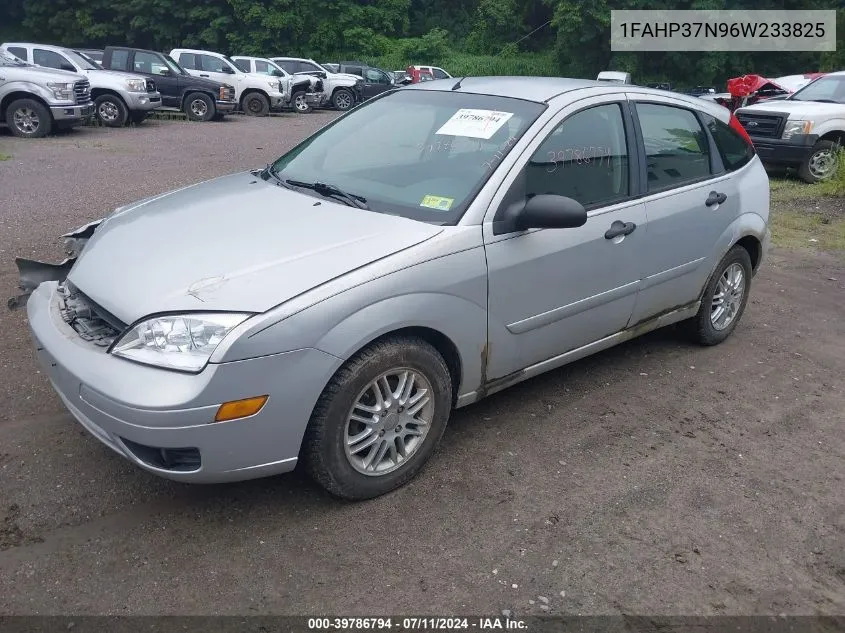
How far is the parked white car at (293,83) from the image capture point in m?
23.3

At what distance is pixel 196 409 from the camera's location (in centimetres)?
276

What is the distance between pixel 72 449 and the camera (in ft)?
11.8

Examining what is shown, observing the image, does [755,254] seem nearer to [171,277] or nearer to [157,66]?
[171,277]

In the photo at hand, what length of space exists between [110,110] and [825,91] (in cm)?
1441

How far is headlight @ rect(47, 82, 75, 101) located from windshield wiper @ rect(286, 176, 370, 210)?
487 inches

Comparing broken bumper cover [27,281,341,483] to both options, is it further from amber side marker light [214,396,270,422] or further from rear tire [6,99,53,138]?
rear tire [6,99,53,138]

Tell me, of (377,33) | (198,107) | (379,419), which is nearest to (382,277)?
(379,419)

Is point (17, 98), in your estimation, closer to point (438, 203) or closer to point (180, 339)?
point (438, 203)

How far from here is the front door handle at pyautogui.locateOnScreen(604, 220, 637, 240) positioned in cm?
406

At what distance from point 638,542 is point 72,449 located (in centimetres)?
259

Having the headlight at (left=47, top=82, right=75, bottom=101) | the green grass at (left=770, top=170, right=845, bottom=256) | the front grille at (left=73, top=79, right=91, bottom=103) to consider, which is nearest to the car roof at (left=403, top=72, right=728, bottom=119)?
the green grass at (left=770, top=170, right=845, bottom=256)

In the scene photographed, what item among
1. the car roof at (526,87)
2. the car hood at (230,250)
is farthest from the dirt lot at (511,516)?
the car roof at (526,87)

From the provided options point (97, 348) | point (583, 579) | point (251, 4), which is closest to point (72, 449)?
point (97, 348)

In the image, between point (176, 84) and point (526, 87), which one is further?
point (176, 84)
